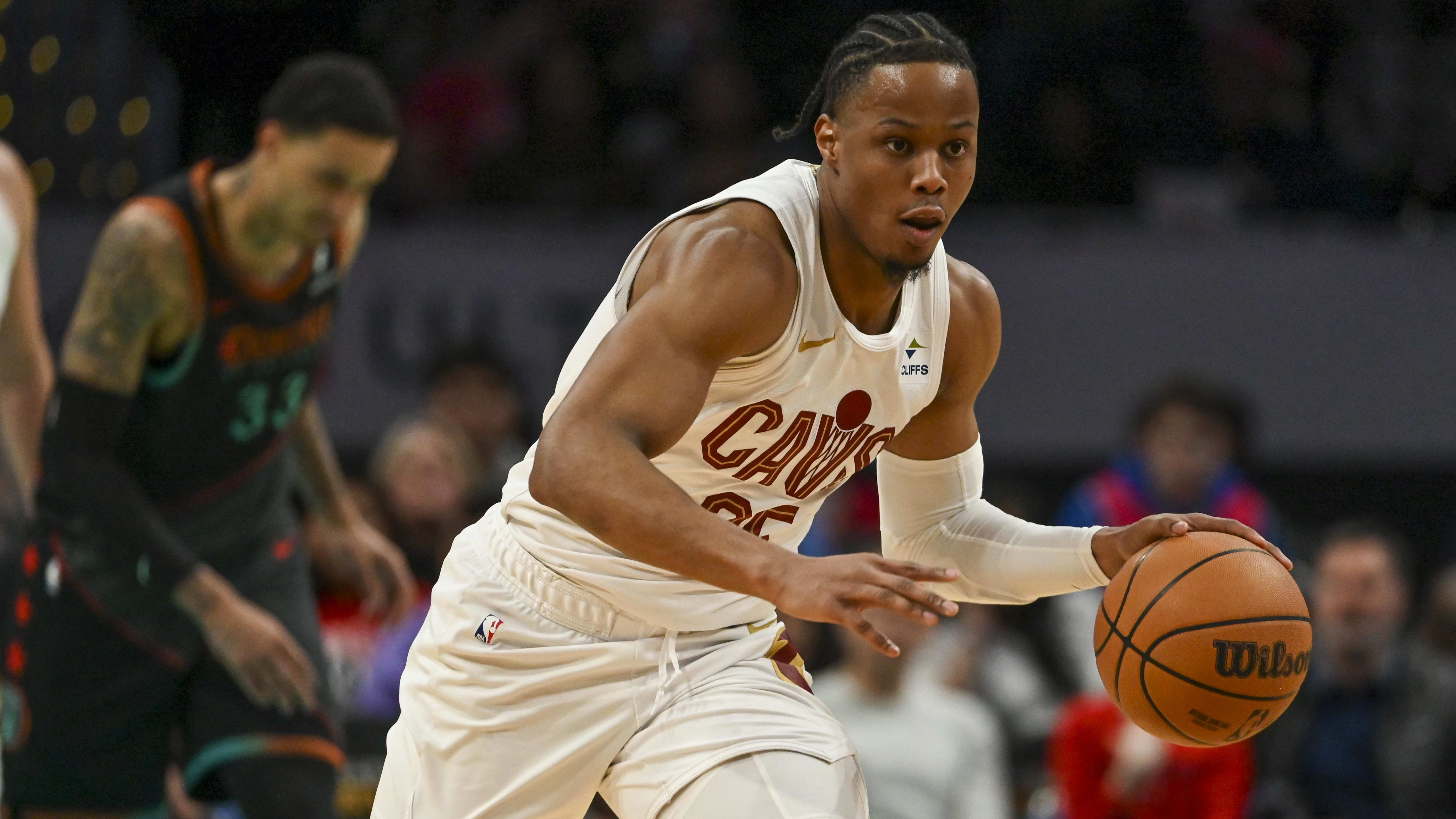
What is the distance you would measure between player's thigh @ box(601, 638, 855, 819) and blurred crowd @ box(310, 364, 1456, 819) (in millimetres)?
3017

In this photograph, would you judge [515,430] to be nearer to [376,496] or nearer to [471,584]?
[376,496]

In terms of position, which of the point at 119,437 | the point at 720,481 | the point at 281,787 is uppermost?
the point at 720,481

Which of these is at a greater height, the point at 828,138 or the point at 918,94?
the point at 918,94

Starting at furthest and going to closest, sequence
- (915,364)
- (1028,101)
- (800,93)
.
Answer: (800,93) → (1028,101) → (915,364)

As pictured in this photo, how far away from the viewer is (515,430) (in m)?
7.96

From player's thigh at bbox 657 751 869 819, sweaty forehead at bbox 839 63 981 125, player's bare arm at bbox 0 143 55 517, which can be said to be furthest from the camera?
player's bare arm at bbox 0 143 55 517

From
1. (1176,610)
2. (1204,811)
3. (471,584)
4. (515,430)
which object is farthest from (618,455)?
(515,430)

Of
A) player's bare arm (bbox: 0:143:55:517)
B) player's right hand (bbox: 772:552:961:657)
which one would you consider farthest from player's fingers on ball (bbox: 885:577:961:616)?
player's bare arm (bbox: 0:143:55:517)

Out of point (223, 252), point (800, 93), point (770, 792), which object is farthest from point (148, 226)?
point (800, 93)

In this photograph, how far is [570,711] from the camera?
301 cm

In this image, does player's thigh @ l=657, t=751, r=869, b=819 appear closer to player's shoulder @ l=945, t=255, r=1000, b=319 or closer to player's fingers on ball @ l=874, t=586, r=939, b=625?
player's fingers on ball @ l=874, t=586, r=939, b=625

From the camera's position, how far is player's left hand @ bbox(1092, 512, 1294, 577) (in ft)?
10.2

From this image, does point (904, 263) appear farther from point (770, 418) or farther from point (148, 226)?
point (148, 226)

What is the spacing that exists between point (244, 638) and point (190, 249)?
1024 mm
